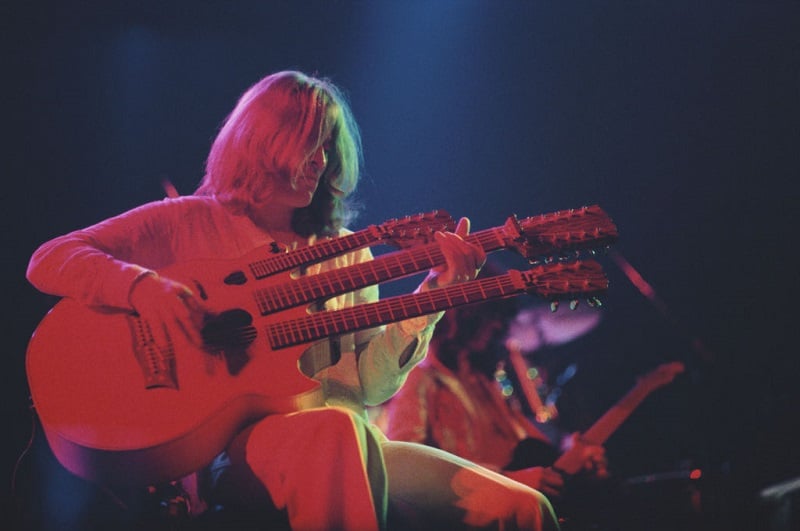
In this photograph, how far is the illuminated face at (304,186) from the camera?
2189mm

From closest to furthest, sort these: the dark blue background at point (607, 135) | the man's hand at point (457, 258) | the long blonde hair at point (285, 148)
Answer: the man's hand at point (457, 258) < the long blonde hair at point (285, 148) < the dark blue background at point (607, 135)

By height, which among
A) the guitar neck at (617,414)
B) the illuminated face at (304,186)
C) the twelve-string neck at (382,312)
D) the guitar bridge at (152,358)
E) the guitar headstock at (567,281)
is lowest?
the guitar neck at (617,414)

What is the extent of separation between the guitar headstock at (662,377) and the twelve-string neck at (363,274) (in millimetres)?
1804

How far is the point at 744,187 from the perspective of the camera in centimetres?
315

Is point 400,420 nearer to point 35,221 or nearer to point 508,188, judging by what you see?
point 508,188

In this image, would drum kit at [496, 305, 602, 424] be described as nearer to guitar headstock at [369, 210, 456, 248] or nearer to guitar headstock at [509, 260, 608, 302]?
guitar headstock at [369, 210, 456, 248]

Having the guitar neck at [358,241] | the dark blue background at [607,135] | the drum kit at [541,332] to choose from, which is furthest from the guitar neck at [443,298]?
the drum kit at [541,332]

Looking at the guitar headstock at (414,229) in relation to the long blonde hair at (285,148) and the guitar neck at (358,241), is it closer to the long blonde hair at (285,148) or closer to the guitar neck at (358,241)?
the guitar neck at (358,241)

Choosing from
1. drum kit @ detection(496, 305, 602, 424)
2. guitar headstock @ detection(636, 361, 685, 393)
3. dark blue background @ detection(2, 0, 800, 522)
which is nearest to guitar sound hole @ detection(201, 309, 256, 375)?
dark blue background @ detection(2, 0, 800, 522)

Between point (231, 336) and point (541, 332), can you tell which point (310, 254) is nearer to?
point (231, 336)

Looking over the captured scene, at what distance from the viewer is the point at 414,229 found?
1.98 metres

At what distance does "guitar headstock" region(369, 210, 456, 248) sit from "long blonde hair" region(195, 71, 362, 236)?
0.40 m

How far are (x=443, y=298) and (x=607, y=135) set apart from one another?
1871 millimetres

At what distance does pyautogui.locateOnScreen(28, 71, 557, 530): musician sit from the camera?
153 centimetres
